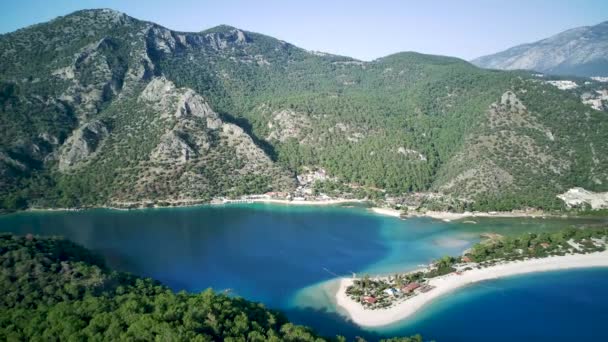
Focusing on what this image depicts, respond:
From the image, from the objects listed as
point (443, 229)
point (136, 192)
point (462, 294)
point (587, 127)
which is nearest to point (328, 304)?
point (462, 294)

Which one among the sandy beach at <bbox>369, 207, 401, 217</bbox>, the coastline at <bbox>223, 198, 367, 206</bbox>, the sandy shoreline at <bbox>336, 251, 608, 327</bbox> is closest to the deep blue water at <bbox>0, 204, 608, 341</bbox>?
the sandy shoreline at <bbox>336, 251, 608, 327</bbox>

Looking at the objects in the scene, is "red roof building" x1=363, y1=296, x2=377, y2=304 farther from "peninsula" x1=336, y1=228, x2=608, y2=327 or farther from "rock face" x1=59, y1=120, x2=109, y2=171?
"rock face" x1=59, y1=120, x2=109, y2=171

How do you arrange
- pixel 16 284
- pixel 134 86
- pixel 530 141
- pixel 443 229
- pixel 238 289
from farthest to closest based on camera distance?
pixel 134 86 → pixel 530 141 → pixel 443 229 → pixel 238 289 → pixel 16 284

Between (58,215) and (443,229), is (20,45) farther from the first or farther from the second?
(443,229)

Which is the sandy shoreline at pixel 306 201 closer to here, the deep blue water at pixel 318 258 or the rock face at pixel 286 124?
the deep blue water at pixel 318 258

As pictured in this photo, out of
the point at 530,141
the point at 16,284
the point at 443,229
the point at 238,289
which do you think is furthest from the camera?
the point at 530,141

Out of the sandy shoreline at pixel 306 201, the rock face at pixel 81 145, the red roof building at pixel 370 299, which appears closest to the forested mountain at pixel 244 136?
the rock face at pixel 81 145
